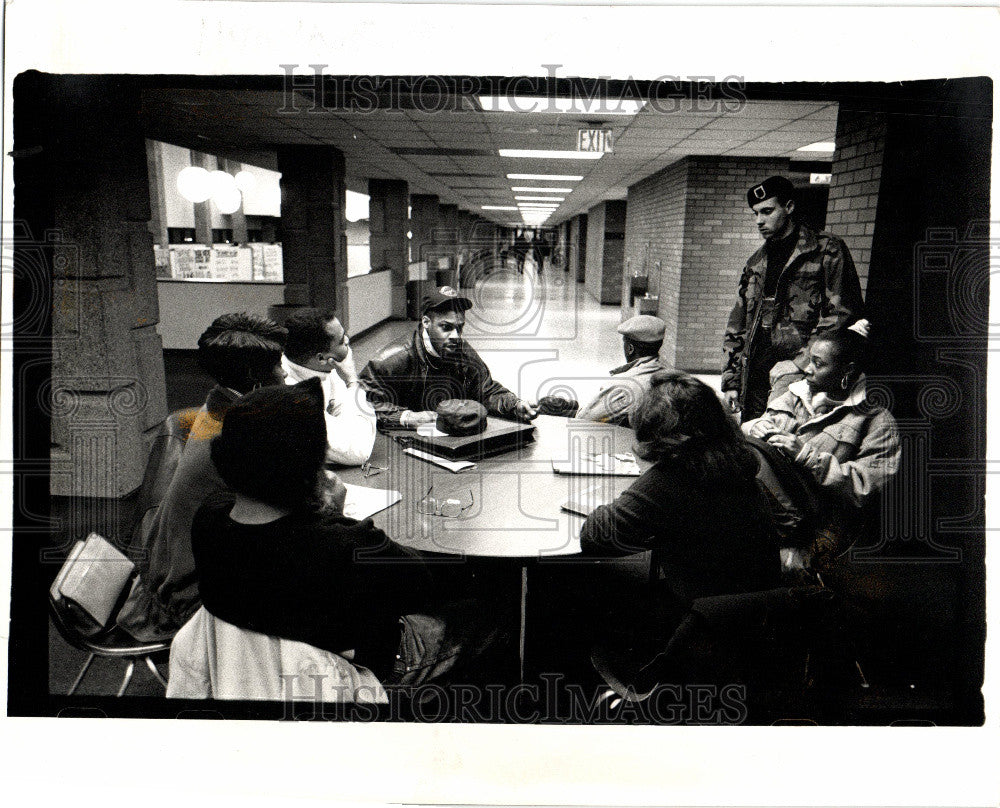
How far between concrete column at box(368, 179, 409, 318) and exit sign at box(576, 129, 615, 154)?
0.71m

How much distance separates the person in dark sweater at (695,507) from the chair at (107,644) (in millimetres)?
1531

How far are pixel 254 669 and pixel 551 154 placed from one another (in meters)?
2.06

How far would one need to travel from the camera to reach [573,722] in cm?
223

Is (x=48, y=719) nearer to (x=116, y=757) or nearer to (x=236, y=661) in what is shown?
(x=116, y=757)

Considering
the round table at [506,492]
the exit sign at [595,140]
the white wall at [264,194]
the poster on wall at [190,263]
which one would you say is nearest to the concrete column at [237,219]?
the white wall at [264,194]

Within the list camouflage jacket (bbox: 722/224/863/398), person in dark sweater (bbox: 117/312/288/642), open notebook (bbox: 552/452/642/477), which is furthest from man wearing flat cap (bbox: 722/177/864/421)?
person in dark sweater (bbox: 117/312/288/642)

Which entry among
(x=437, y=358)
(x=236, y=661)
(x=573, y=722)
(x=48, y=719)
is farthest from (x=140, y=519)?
(x=573, y=722)

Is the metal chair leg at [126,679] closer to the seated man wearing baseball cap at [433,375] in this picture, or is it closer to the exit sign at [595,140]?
the seated man wearing baseball cap at [433,375]

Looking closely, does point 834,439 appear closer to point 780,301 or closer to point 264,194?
point 780,301

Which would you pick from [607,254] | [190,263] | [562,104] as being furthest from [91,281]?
[607,254]

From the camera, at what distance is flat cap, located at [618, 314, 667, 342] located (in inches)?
88.3

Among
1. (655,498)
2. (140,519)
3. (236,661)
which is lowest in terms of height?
(236,661)

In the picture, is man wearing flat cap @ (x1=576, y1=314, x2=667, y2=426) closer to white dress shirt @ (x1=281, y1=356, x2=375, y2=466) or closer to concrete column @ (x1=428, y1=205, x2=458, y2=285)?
concrete column @ (x1=428, y1=205, x2=458, y2=285)

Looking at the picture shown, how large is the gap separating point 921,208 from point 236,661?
2.70 meters
